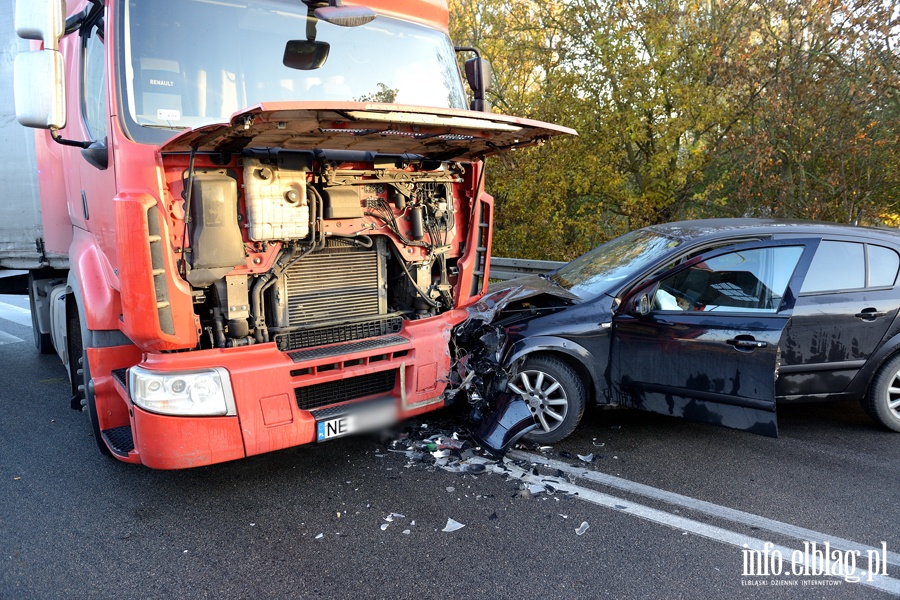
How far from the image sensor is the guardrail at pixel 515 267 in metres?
8.62

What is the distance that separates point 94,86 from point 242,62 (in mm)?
932

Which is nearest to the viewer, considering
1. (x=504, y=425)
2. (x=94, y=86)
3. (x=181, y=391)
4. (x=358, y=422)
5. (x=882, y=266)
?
(x=181, y=391)

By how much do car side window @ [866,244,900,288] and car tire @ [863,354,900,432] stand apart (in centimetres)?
57

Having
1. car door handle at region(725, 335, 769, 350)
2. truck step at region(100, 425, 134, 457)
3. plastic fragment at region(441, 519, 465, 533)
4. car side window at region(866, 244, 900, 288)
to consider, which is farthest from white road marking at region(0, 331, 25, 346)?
car side window at region(866, 244, 900, 288)

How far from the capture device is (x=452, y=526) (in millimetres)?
3475

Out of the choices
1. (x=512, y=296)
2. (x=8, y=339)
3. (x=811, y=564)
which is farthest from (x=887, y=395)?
(x=8, y=339)

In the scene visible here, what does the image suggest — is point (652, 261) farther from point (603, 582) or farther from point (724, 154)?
point (724, 154)

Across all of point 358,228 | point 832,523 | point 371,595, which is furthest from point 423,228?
point 832,523

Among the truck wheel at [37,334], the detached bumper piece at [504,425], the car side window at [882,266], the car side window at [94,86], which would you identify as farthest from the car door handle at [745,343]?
the truck wheel at [37,334]

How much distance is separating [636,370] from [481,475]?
1.37m

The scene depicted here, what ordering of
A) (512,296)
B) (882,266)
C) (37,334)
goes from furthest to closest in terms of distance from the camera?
(37,334) → (512,296) → (882,266)

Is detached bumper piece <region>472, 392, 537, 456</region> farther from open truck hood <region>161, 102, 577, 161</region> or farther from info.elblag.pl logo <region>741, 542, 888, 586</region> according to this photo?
open truck hood <region>161, 102, 577, 161</region>

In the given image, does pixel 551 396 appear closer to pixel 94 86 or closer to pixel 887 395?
pixel 887 395

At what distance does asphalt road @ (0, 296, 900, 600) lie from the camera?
300 cm
